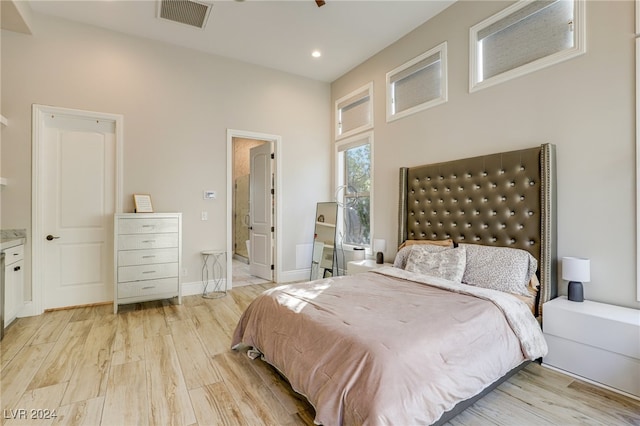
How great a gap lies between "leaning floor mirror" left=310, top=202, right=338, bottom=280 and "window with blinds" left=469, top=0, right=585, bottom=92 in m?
2.67

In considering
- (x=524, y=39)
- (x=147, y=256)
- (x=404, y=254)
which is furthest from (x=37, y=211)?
(x=524, y=39)

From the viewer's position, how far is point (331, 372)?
1.64 m

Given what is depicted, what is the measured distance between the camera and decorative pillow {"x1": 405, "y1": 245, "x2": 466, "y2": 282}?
2.88 m

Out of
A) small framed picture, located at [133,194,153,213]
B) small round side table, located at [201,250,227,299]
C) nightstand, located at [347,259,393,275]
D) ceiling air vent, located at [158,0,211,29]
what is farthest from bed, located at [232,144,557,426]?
ceiling air vent, located at [158,0,211,29]

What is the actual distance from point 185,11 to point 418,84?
9.54 feet

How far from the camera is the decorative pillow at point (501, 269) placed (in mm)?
2568

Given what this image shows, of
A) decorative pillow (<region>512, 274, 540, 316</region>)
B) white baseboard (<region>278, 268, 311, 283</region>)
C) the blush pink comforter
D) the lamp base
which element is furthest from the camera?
white baseboard (<region>278, 268, 311, 283</region>)

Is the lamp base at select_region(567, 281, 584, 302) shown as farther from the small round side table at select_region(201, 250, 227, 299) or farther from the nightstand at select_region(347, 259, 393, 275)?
the small round side table at select_region(201, 250, 227, 299)

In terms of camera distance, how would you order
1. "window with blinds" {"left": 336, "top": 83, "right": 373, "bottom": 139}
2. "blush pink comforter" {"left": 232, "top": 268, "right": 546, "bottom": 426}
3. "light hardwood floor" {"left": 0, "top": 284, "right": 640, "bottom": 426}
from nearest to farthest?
"blush pink comforter" {"left": 232, "top": 268, "right": 546, "bottom": 426}, "light hardwood floor" {"left": 0, "top": 284, "right": 640, "bottom": 426}, "window with blinds" {"left": 336, "top": 83, "right": 373, "bottom": 139}

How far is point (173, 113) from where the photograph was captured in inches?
167

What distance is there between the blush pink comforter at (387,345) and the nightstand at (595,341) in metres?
0.18

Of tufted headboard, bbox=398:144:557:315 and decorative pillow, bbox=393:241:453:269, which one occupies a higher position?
tufted headboard, bbox=398:144:557:315

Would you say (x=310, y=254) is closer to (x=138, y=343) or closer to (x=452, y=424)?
(x=138, y=343)

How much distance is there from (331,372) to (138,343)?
6.89 feet
